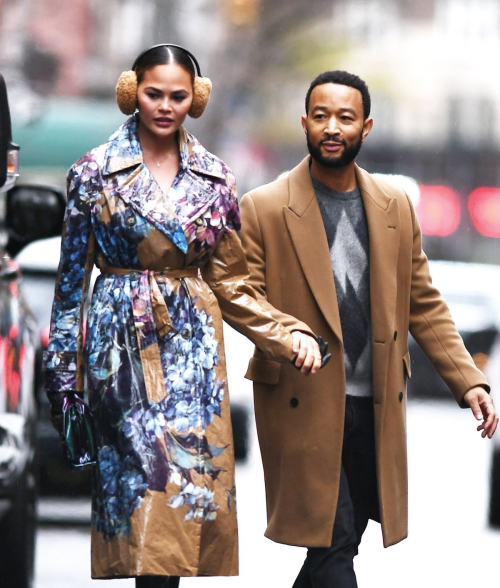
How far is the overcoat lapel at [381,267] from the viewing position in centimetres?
544

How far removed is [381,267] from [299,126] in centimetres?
3910

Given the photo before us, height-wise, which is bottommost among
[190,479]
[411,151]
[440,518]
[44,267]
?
[440,518]

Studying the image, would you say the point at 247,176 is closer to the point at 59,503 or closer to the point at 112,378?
the point at 59,503

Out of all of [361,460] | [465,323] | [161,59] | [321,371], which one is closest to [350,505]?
[361,460]

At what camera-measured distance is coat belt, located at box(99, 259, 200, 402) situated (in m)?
5.09

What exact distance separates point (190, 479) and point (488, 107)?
47043 millimetres

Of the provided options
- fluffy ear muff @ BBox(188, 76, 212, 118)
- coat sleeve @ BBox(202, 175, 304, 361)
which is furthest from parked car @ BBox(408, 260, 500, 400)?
fluffy ear muff @ BBox(188, 76, 212, 118)

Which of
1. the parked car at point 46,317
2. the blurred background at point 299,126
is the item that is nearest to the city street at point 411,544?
the blurred background at point 299,126

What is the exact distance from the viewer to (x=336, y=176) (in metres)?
5.57

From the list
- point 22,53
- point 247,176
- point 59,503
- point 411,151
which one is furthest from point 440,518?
point 411,151

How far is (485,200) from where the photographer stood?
166ft

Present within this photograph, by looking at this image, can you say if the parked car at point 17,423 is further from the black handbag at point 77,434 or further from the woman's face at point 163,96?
the black handbag at point 77,434

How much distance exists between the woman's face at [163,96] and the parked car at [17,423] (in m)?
0.97

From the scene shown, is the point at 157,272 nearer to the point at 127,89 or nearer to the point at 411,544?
the point at 127,89
